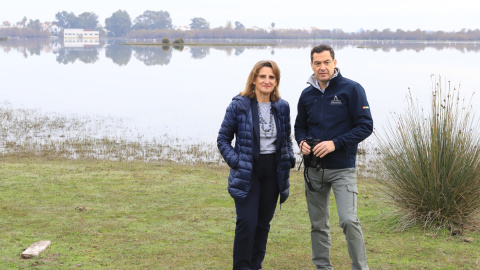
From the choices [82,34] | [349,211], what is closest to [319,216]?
[349,211]

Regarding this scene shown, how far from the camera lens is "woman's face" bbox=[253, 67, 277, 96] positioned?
4367mm

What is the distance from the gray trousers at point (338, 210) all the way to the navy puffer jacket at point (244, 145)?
262 mm

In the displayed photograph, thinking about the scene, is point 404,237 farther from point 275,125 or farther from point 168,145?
point 168,145

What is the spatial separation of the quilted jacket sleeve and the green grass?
126 centimetres

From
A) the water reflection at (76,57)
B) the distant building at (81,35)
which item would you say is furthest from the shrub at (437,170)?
the distant building at (81,35)

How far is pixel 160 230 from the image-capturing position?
247 inches

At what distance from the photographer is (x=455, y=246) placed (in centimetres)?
577

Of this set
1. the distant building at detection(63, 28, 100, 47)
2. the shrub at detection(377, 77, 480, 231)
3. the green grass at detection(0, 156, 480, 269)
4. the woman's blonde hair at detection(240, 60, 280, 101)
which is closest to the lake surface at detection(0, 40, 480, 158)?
the green grass at detection(0, 156, 480, 269)

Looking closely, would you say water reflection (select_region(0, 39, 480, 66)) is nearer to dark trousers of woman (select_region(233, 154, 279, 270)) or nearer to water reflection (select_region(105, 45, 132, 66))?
water reflection (select_region(105, 45, 132, 66))

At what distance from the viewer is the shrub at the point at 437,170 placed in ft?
19.5

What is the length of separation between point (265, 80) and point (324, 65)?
1.53ft

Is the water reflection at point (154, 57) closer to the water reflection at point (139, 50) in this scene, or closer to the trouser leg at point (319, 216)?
the water reflection at point (139, 50)

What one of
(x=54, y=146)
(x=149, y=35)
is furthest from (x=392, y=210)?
(x=149, y=35)

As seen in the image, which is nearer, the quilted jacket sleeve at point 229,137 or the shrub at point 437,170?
the quilted jacket sleeve at point 229,137
